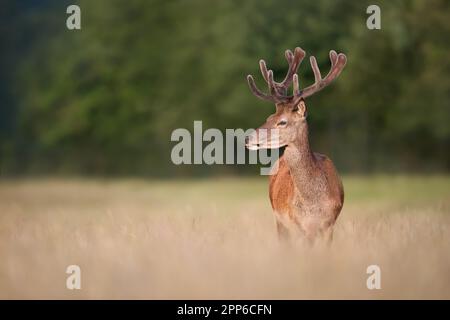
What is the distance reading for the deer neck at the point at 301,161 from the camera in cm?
751

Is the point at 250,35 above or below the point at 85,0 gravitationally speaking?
below

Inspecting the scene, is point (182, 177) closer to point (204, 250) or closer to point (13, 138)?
point (13, 138)

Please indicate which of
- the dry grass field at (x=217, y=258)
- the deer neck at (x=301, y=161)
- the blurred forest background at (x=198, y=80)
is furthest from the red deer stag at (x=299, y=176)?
the blurred forest background at (x=198, y=80)

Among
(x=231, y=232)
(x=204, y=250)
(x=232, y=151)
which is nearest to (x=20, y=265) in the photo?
(x=204, y=250)

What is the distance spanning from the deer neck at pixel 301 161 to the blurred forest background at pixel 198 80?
20465 millimetres

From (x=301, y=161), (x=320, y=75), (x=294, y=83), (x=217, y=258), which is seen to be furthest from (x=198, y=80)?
(x=217, y=258)

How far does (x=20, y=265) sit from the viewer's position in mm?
6363

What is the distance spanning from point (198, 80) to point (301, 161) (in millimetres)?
23908

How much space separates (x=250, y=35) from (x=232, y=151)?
536 cm

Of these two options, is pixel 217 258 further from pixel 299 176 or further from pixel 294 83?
pixel 294 83

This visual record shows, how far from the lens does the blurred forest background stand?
2823 cm

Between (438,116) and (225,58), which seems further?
(225,58)

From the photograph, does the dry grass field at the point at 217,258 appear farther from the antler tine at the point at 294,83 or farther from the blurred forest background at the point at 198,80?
the blurred forest background at the point at 198,80

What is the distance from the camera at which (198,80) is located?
31203 millimetres
